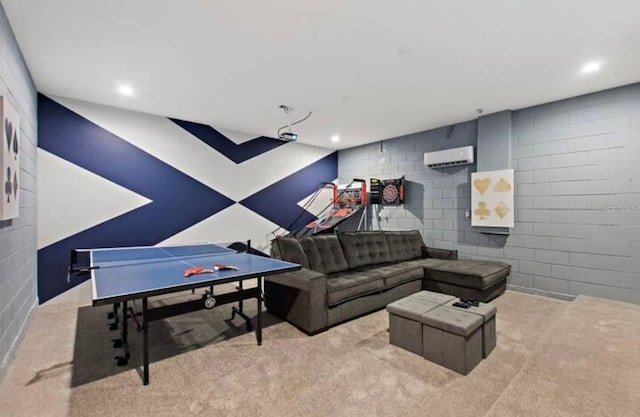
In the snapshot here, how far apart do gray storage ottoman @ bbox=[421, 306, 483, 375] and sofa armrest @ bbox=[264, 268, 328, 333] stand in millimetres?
1048

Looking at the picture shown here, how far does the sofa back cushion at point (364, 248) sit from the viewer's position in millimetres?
4410

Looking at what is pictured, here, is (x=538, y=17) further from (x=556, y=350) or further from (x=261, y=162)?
(x=261, y=162)

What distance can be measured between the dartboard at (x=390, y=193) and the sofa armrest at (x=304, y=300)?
3.53 metres

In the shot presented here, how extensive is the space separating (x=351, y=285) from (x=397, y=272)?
0.96 meters

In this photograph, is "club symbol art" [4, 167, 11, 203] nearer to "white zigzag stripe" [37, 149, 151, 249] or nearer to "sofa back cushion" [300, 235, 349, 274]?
"white zigzag stripe" [37, 149, 151, 249]

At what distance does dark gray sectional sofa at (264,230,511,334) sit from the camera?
3256 mm

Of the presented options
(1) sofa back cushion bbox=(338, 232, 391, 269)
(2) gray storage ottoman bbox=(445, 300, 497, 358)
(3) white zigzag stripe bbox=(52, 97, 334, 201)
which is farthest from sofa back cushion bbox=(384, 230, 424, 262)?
(3) white zigzag stripe bbox=(52, 97, 334, 201)

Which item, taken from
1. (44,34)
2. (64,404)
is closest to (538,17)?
(44,34)

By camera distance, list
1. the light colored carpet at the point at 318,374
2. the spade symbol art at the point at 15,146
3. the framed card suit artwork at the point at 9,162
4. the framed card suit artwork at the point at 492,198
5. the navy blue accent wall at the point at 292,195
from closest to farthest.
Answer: the light colored carpet at the point at 318,374, the framed card suit artwork at the point at 9,162, the spade symbol art at the point at 15,146, the framed card suit artwork at the point at 492,198, the navy blue accent wall at the point at 292,195

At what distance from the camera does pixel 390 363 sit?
2.57 meters

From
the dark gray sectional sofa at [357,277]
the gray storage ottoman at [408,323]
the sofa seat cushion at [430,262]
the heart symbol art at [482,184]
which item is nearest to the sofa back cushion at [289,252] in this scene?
the dark gray sectional sofa at [357,277]

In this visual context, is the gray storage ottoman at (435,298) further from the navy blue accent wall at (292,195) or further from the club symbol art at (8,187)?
the navy blue accent wall at (292,195)

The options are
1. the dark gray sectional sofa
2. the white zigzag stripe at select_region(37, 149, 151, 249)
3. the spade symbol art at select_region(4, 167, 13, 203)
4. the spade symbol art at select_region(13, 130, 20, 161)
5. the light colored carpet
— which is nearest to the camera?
the light colored carpet

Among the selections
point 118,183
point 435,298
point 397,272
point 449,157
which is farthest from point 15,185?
point 449,157
